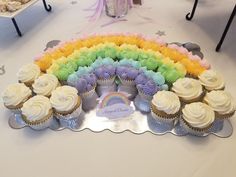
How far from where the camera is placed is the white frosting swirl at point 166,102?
976 millimetres

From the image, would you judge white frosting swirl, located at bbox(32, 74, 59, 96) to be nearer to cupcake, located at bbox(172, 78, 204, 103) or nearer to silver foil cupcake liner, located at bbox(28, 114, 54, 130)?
silver foil cupcake liner, located at bbox(28, 114, 54, 130)

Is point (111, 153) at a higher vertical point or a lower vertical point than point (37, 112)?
lower

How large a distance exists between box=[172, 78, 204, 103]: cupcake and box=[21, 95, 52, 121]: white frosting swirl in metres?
0.51

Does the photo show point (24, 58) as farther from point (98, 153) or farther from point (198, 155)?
point (198, 155)

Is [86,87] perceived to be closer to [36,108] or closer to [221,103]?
[36,108]

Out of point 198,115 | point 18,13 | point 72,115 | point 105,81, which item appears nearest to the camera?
point 198,115

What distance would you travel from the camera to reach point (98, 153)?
998 millimetres

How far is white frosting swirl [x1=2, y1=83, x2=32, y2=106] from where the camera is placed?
3.45 feet

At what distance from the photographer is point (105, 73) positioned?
1.12m

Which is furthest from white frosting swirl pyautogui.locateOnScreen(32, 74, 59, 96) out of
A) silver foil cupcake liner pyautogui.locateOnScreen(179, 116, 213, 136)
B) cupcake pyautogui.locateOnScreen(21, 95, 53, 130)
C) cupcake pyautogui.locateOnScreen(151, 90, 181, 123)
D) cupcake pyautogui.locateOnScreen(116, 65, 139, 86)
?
silver foil cupcake liner pyautogui.locateOnScreen(179, 116, 213, 136)

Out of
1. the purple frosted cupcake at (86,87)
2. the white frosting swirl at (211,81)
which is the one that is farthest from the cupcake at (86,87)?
the white frosting swirl at (211,81)

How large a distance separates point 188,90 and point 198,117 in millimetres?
133

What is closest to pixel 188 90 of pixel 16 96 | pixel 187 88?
pixel 187 88

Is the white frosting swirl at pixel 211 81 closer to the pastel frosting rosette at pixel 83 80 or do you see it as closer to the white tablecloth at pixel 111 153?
the white tablecloth at pixel 111 153
